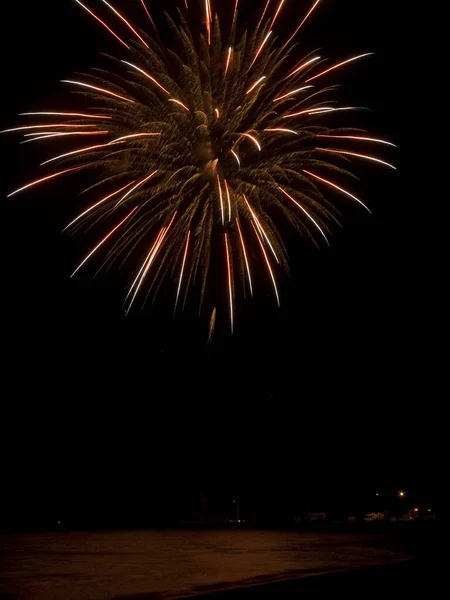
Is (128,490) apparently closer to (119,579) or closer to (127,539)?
(127,539)

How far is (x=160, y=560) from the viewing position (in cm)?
1377

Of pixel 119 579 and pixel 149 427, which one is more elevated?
pixel 149 427

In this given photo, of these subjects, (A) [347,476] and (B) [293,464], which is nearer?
(B) [293,464]

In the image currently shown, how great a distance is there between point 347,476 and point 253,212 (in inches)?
1173

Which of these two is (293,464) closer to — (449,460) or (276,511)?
(276,511)

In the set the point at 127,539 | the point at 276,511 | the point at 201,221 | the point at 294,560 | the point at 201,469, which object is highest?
the point at 201,221

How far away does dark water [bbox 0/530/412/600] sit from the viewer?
10070mm

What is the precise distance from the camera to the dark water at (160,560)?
1007 cm

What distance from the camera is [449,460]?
47250 mm

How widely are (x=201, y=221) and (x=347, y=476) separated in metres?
30.0

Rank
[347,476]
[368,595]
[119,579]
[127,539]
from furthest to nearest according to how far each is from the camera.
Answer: [347,476] → [127,539] → [119,579] → [368,595]

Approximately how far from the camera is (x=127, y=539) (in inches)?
774

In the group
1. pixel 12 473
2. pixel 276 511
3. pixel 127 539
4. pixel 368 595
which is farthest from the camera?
pixel 276 511

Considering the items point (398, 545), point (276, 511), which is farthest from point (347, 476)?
point (398, 545)
